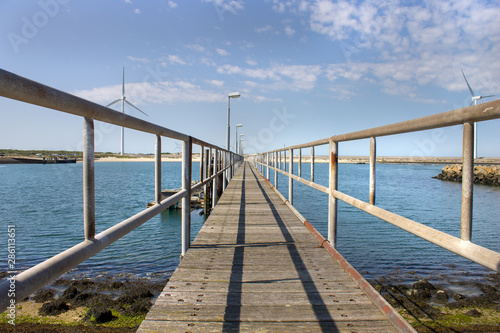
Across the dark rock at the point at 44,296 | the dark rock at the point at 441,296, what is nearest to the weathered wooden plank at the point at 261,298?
the dark rock at the point at 441,296

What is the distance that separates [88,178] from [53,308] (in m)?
5.82

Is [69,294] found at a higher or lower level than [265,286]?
lower

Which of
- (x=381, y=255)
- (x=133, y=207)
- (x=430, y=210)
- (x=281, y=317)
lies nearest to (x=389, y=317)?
(x=281, y=317)

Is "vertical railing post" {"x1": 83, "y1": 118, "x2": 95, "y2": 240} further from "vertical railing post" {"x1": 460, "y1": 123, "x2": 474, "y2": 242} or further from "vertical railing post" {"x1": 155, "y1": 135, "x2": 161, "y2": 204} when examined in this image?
"vertical railing post" {"x1": 460, "y1": 123, "x2": 474, "y2": 242}

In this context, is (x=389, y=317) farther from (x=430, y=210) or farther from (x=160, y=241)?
(x=430, y=210)

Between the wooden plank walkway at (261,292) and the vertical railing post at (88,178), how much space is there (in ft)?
2.58

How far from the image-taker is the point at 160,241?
11.5m

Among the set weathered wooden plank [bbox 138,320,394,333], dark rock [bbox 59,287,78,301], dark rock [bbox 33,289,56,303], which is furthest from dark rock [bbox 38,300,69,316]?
weathered wooden plank [bbox 138,320,394,333]

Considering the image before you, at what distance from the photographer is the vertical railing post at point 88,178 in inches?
57.3

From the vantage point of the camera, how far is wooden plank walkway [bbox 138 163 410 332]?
189 centimetres

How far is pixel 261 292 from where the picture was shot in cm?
234

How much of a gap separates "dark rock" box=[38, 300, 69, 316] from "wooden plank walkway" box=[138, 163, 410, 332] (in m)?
4.00

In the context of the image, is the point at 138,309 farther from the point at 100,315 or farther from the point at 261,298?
the point at 261,298

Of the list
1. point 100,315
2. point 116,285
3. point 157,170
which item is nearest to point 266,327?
point 157,170
